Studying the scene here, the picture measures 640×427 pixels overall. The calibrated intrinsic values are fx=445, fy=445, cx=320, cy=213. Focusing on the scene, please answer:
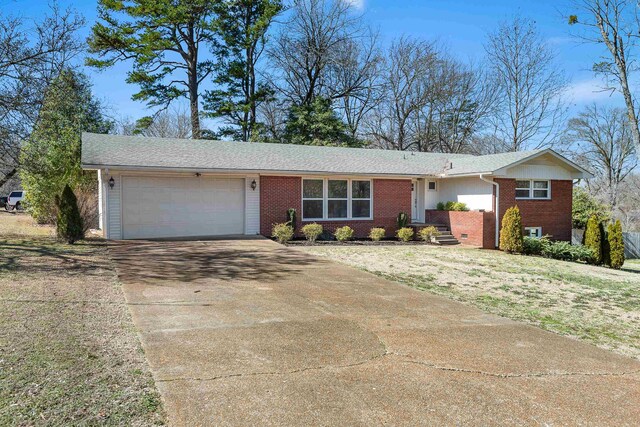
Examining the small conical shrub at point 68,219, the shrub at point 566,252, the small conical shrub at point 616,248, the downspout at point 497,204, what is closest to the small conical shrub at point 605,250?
the small conical shrub at point 616,248

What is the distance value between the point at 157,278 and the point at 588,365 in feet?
22.1

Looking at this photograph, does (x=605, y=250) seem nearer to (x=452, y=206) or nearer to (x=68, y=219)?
(x=452, y=206)

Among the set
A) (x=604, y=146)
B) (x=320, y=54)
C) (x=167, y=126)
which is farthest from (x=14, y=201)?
(x=604, y=146)

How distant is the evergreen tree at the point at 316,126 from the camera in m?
28.9

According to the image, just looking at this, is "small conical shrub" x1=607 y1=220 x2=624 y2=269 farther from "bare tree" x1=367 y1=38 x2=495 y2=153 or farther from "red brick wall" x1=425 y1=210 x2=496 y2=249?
"bare tree" x1=367 y1=38 x2=495 y2=153

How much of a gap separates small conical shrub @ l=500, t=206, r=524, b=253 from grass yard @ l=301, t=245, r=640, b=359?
64cm

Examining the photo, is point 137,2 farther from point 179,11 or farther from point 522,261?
point 522,261

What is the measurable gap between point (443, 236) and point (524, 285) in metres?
7.79

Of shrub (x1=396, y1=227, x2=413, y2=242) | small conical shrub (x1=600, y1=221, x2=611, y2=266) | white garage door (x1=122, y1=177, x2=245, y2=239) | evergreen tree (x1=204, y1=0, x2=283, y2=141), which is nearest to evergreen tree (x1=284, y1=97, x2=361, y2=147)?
evergreen tree (x1=204, y1=0, x2=283, y2=141)

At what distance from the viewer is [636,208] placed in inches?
1433

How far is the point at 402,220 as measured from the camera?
58.7 feet

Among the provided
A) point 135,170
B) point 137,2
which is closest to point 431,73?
point 137,2

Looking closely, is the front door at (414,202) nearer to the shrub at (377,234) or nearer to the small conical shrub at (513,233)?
the shrub at (377,234)

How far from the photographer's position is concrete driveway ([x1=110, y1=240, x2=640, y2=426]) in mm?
3355
